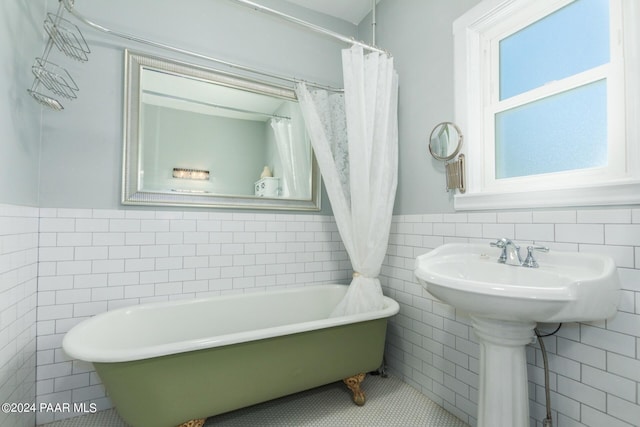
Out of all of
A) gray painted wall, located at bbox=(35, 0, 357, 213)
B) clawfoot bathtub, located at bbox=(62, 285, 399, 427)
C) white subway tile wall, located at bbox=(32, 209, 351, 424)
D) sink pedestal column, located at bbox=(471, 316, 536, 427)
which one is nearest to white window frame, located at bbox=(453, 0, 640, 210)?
sink pedestal column, located at bbox=(471, 316, 536, 427)

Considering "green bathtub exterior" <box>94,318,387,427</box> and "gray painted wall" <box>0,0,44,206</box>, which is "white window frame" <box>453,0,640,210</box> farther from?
"gray painted wall" <box>0,0,44,206</box>

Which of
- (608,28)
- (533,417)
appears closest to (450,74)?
(608,28)

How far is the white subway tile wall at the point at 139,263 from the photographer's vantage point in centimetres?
165

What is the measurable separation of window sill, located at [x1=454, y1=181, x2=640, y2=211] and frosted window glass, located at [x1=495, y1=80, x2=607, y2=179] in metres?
0.19

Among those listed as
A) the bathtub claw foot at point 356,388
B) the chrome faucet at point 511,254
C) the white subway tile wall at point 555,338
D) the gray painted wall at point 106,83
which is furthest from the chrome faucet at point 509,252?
the gray painted wall at point 106,83

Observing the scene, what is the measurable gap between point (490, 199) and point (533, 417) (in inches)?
40.5

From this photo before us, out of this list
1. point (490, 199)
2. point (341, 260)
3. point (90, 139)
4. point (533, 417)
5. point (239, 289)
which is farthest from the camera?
point (341, 260)

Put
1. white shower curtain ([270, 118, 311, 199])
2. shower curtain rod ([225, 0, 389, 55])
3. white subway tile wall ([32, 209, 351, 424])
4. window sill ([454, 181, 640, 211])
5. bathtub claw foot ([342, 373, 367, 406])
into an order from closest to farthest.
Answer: window sill ([454, 181, 640, 211]) < shower curtain rod ([225, 0, 389, 55]) < white subway tile wall ([32, 209, 351, 424]) < bathtub claw foot ([342, 373, 367, 406]) < white shower curtain ([270, 118, 311, 199])

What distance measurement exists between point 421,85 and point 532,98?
68 centimetres

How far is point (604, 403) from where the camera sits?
3.75 ft

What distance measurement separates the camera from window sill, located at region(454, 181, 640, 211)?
1.07 meters

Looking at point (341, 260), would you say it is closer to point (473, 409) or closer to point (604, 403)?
point (473, 409)

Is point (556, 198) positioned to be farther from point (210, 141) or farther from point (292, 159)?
point (210, 141)

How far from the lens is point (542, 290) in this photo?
890 mm
